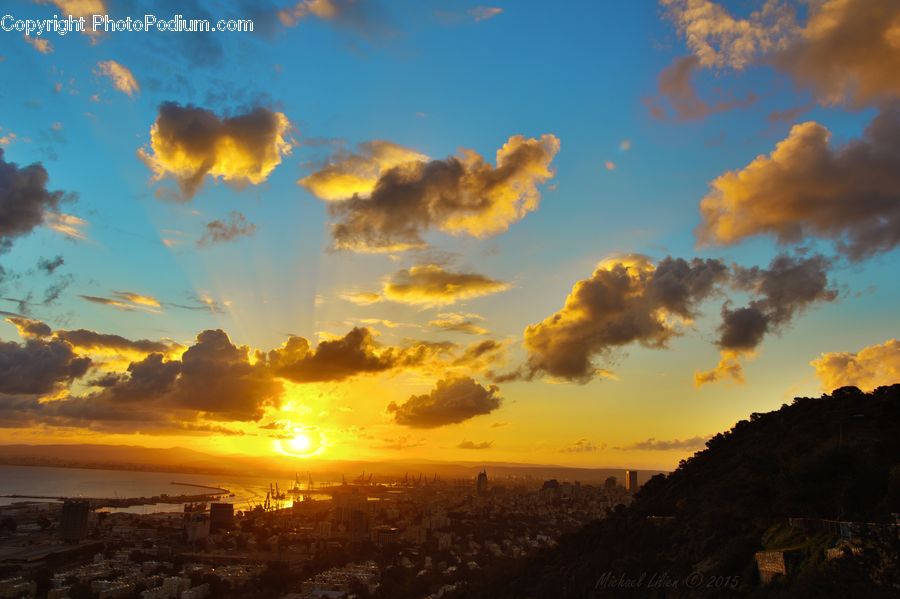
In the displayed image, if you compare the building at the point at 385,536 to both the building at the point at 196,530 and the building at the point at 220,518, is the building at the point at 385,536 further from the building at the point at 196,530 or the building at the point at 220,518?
the building at the point at 220,518

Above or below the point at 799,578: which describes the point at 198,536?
below

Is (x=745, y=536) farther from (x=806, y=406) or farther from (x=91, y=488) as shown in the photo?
(x=91, y=488)

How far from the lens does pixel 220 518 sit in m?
79.4

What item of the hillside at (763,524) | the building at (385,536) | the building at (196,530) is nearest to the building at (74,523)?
the building at (196,530)

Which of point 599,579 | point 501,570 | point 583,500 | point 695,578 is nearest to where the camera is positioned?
point 695,578

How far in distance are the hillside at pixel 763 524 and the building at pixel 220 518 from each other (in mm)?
50243

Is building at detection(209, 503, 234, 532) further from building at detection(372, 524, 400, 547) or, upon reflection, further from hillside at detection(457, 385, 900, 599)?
hillside at detection(457, 385, 900, 599)

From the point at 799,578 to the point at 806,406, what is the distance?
2678 centimetres

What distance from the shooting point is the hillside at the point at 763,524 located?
12969 mm

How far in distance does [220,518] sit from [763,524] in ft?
248

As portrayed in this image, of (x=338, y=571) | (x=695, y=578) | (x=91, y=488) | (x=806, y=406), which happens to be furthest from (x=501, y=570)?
(x=91, y=488)

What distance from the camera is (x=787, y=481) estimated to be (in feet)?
61.6

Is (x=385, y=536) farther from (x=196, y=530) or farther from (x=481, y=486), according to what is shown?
(x=481, y=486)

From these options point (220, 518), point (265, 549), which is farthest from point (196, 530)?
point (220, 518)
